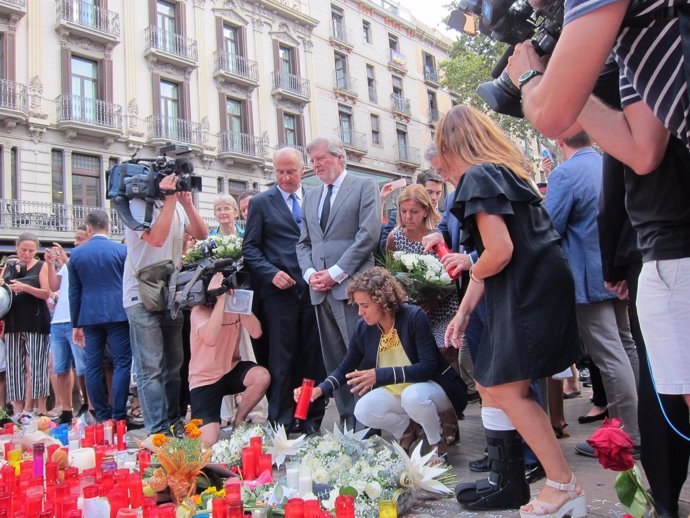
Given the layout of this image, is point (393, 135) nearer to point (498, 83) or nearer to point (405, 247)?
point (405, 247)

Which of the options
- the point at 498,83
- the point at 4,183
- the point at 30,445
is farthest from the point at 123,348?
the point at 4,183

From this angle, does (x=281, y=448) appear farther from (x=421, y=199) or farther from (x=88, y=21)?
(x=88, y=21)

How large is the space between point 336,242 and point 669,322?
2963mm

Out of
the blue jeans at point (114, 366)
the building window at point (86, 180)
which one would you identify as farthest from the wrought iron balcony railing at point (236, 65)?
the blue jeans at point (114, 366)

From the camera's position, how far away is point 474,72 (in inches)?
882

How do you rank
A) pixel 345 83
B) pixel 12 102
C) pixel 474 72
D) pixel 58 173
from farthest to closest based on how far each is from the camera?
1. pixel 345 83
2. pixel 474 72
3. pixel 58 173
4. pixel 12 102

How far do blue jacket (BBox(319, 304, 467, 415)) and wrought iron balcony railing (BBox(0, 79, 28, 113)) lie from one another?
16.4 meters

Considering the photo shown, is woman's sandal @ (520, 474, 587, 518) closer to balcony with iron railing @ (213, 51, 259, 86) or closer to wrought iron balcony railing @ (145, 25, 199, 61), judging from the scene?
wrought iron balcony railing @ (145, 25, 199, 61)

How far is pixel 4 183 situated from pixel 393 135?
19.0 m

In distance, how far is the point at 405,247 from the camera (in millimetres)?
4473

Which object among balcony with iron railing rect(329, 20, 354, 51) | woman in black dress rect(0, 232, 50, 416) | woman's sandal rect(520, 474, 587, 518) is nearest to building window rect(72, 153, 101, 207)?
woman in black dress rect(0, 232, 50, 416)

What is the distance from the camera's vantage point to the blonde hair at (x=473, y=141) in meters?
2.55

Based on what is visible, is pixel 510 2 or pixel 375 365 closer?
pixel 510 2

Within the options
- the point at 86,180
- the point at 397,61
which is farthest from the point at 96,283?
the point at 397,61
